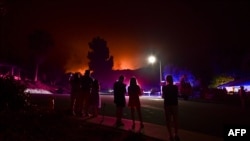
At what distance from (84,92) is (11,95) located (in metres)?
3.69

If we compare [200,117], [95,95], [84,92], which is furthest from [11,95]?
[200,117]

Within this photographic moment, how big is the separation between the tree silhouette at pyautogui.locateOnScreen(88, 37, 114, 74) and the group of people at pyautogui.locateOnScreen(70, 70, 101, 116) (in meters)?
68.2

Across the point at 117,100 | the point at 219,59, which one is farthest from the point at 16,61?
the point at 117,100

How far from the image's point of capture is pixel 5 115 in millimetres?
12750

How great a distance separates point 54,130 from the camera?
10938 mm

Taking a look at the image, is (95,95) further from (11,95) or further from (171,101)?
(171,101)

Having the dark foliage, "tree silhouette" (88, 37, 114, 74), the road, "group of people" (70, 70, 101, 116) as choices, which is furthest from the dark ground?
"tree silhouette" (88, 37, 114, 74)

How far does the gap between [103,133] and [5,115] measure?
451cm

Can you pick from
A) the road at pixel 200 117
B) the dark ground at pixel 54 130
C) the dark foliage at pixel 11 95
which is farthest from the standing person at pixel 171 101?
the dark foliage at pixel 11 95

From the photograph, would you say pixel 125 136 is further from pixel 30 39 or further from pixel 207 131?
pixel 30 39

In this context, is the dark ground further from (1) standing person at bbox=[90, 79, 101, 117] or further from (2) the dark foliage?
(2) the dark foliage

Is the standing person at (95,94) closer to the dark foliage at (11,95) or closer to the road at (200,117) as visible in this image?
the road at (200,117)

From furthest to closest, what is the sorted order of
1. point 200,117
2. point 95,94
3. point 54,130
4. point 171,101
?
point 200,117
point 95,94
point 54,130
point 171,101

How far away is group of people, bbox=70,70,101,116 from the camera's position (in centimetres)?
1425
